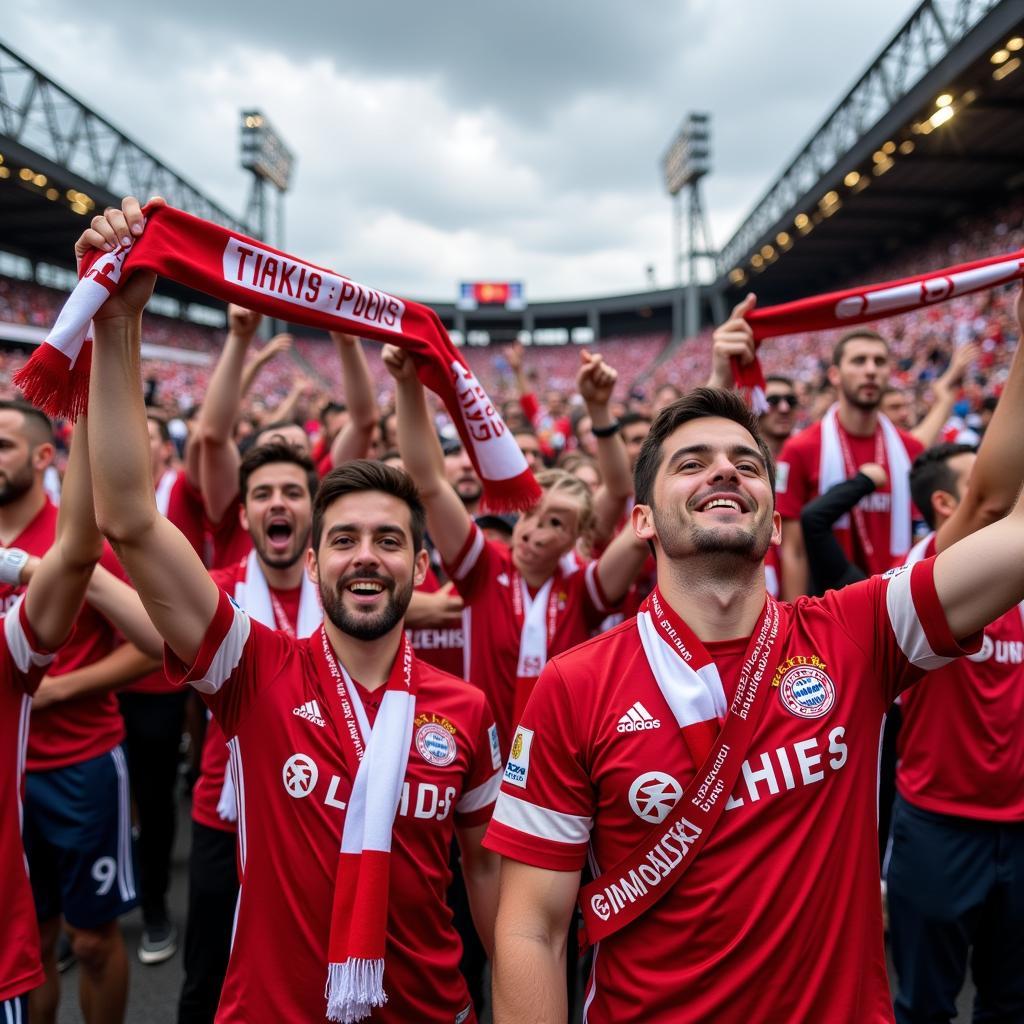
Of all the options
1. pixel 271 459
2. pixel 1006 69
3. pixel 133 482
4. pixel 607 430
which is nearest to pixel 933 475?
Result: pixel 607 430

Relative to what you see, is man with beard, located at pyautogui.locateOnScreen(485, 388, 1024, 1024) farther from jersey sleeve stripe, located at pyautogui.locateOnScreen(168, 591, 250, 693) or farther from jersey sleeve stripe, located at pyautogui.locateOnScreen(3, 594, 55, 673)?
jersey sleeve stripe, located at pyautogui.locateOnScreen(3, 594, 55, 673)

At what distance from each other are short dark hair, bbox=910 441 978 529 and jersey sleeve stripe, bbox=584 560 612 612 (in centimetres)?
127

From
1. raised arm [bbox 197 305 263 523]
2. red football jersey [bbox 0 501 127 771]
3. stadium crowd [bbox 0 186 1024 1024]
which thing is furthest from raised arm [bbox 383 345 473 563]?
red football jersey [bbox 0 501 127 771]

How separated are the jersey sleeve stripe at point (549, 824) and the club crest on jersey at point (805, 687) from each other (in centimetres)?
49

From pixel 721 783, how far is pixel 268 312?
1.66 m

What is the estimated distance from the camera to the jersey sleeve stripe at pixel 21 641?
2.18m

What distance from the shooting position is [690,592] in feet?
5.56

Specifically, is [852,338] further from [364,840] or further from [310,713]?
[364,840]

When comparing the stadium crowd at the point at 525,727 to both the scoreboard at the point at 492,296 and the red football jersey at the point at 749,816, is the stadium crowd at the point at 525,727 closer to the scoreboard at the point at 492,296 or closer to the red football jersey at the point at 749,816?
the red football jersey at the point at 749,816

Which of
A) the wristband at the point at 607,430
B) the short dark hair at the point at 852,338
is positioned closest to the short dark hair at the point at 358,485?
the wristband at the point at 607,430

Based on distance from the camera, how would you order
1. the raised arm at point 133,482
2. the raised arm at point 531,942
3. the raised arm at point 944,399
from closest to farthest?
the raised arm at point 531,942 → the raised arm at point 133,482 → the raised arm at point 944,399

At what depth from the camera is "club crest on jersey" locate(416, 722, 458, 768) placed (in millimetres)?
1927

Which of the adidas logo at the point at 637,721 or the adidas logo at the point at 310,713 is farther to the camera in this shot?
the adidas logo at the point at 310,713

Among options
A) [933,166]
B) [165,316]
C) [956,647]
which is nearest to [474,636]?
[956,647]
